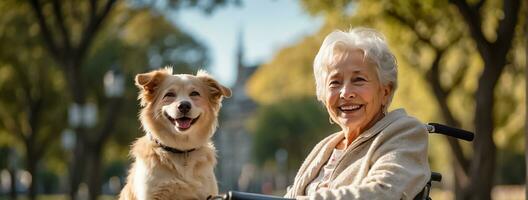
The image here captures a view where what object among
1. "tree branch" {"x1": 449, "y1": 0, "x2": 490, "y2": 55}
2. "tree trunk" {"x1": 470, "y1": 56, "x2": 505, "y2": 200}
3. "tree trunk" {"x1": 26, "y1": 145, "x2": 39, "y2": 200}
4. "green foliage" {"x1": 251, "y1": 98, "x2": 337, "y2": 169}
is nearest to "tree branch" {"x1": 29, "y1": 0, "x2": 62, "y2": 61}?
"tree branch" {"x1": 449, "y1": 0, "x2": 490, "y2": 55}

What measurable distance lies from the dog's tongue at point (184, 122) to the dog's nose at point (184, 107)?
0.21ft

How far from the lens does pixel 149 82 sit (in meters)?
6.21

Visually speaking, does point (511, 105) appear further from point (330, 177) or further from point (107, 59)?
point (330, 177)

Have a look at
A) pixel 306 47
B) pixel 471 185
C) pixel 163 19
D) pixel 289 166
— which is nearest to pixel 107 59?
pixel 163 19

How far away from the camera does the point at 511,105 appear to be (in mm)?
30016

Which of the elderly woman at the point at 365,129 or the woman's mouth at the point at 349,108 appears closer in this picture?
the elderly woman at the point at 365,129

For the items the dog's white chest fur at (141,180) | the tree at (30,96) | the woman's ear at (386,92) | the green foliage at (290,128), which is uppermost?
the woman's ear at (386,92)

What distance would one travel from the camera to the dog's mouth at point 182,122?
615cm

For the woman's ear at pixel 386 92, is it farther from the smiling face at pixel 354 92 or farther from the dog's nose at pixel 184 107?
the dog's nose at pixel 184 107

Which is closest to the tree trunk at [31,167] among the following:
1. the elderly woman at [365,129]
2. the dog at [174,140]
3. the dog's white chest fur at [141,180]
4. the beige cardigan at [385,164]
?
the dog at [174,140]

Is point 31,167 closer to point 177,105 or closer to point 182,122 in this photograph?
point 182,122

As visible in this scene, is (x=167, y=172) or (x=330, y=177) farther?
(x=167, y=172)

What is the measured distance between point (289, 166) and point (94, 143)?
35049 mm

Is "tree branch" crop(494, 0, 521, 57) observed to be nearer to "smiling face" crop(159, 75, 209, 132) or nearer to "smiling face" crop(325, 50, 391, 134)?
"smiling face" crop(159, 75, 209, 132)
